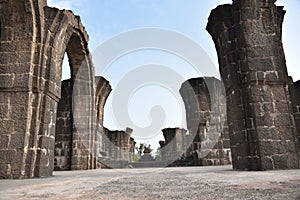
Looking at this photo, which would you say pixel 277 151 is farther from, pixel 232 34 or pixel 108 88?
pixel 108 88

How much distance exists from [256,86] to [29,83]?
5.28m

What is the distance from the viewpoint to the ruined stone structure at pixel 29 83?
5.08 m

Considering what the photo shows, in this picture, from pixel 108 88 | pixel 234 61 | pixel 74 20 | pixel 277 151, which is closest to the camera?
pixel 277 151

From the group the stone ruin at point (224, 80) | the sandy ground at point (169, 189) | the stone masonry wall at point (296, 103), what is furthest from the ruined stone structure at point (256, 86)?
the stone masonry wall at point (296, 103)

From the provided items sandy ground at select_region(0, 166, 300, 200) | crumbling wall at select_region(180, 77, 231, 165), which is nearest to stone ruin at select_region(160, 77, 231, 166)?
crumbling wall at select_region(180, 77, 231, 165)

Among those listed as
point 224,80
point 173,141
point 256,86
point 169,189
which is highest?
point 224,80

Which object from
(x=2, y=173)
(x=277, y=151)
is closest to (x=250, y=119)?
(x=277, y=151)

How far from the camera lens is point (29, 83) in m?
5.37

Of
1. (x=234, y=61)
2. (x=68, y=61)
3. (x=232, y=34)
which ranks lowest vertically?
(x=234, y=61)

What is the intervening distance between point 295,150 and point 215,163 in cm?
A: 688

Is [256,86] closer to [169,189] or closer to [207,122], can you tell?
[169,189]

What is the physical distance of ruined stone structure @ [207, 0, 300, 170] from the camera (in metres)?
5.26

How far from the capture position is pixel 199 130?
501 inches

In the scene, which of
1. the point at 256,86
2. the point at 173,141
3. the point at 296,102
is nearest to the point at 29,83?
the point at 256,86
